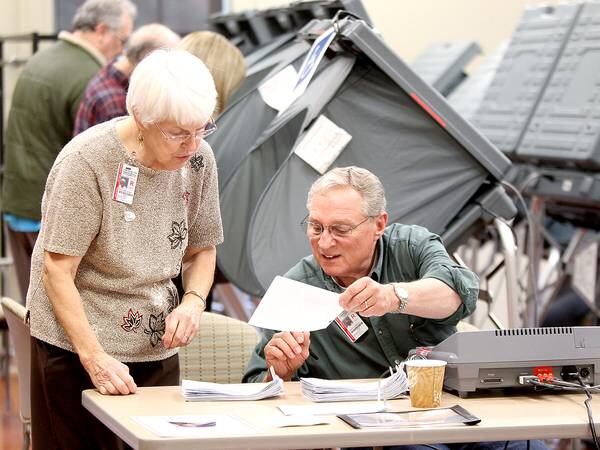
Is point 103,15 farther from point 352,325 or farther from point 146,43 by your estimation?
point 352,325

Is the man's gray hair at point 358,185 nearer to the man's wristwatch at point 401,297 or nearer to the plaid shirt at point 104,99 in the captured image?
the man's wristwatch at point 401,297

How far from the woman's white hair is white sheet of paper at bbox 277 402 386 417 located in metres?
0.66

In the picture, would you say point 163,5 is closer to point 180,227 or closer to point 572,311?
point 572,311

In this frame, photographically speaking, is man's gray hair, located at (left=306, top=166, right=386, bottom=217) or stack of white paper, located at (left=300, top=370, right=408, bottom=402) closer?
stack of white paper, located at (left=300, top=370, right=408, bottom=402)

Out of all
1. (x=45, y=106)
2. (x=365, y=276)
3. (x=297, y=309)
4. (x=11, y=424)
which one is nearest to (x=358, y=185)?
(x=365, y=276)

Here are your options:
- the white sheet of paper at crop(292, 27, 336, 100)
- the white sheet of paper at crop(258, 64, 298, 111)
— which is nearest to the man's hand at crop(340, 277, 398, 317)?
the white sheet of paper at crop(292, 27, 336, 100)

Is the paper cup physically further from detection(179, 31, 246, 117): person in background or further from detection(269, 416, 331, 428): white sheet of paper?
detection(179, 31, 246, 117): person in background

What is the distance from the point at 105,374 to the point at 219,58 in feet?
6.15

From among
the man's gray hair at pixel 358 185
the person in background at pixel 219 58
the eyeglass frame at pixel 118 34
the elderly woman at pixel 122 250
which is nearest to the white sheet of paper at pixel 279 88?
the person in background at pixel 219 58

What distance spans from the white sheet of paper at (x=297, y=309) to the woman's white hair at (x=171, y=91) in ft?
1.54

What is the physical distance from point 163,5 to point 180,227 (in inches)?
207

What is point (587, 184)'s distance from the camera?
16.3 feet

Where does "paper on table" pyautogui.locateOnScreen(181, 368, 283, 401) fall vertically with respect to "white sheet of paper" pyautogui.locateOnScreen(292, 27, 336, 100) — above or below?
below

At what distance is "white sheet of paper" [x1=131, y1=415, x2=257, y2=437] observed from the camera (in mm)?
2197
